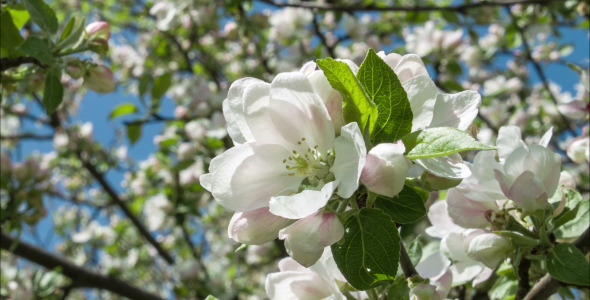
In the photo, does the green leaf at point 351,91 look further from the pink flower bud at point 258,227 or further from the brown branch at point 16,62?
the brown branch at point 16,62

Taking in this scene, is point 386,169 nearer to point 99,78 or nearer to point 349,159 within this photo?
point 349,159

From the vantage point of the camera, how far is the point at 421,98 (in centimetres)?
90

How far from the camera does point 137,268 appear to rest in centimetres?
482

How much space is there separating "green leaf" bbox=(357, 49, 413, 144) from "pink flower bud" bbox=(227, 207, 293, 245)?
0.67ft

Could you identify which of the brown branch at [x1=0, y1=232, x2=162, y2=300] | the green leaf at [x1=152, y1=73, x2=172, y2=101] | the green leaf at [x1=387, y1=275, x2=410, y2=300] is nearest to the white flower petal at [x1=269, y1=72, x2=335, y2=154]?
the green leaf at [x1=387, y1=275, x2=410, y2=300]

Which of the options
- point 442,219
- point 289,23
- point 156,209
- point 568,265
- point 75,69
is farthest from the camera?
point 289,23

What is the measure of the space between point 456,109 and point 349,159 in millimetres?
235

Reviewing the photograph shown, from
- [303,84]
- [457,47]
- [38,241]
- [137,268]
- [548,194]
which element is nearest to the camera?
[303,84]

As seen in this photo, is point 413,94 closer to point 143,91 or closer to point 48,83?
point 48,83

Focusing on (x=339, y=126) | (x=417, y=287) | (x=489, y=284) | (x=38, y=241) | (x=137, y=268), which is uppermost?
(x=339, y=126)

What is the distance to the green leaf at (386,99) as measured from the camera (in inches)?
33.4

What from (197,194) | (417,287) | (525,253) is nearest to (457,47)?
(197,194)

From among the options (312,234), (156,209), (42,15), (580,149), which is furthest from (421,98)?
(156,209)

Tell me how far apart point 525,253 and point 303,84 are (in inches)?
25.0
